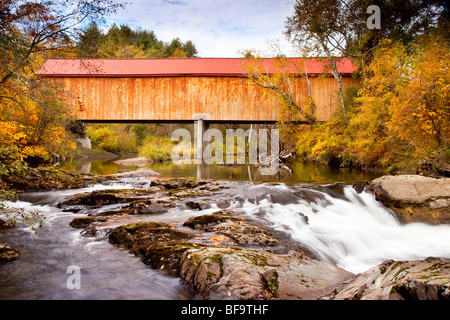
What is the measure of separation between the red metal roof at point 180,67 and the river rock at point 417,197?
489 inches

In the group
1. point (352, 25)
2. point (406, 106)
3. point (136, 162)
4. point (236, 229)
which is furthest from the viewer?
point (136, 162)

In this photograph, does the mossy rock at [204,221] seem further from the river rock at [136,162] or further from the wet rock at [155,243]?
the river rock at [136,162]

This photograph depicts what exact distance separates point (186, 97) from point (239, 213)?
1371 centimetres

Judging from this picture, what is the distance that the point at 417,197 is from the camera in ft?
22.7

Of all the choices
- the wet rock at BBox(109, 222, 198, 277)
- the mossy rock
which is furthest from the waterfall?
the wet rock at BBox(109, 222, 198, 277)

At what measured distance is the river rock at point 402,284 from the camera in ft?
7.20

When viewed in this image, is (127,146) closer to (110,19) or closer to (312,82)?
(312,82)

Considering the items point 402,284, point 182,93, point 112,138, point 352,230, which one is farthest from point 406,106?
point 112,138

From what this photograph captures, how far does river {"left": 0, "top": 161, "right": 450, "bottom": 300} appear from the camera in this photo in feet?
10.9

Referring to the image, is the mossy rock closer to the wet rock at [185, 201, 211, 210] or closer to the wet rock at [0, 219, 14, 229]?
the wet rock at [185, 201, 211, 210]

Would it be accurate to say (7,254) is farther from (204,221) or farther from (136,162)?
(136,162)

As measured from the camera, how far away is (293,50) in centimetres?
1861

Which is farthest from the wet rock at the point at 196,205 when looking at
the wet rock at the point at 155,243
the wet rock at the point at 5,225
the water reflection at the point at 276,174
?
the water reflection at the point at 276,174
